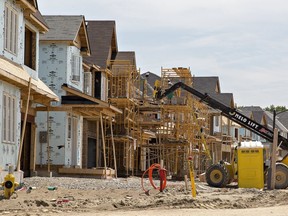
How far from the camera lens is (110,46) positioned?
158ft

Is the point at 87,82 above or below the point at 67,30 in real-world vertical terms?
below

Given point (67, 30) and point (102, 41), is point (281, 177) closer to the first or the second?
point (67, 30)

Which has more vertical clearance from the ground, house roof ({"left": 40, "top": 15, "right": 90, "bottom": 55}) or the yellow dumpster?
house roof ({"left": 40, "top": 15, "right": 90, "bottom": 55})

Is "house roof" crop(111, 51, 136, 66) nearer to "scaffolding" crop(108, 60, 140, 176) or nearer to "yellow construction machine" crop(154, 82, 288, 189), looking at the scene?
"scaffolding" crop(108, 60, 140, 176)

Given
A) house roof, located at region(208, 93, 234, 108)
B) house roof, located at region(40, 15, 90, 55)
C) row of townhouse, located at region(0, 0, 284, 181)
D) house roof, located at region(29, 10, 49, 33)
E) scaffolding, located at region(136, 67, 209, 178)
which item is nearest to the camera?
row of townhouse, located at region(0, 0, 284, 181)

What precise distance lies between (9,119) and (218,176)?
1210 cm

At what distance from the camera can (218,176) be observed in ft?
113

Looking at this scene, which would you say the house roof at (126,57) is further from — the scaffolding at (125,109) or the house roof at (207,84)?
the house roof at (207,84)

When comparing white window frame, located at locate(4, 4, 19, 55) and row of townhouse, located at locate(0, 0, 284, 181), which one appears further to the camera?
row of townhouse, located at locate(0, 0, 284, 181)

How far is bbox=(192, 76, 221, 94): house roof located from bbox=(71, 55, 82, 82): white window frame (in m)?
41.5

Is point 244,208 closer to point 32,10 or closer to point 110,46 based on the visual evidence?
point 32,10

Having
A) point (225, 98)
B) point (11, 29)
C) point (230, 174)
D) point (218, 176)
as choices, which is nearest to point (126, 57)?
point (230, 174)

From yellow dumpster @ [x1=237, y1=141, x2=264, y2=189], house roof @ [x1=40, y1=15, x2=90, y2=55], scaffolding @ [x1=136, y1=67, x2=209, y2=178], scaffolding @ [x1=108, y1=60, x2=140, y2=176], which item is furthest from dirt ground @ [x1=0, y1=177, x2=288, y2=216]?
scaffolding @ [x1=136, y1=67, x2=209, y2=178]

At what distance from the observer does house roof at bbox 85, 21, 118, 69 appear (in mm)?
46500
